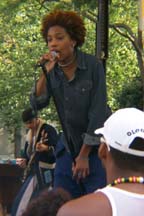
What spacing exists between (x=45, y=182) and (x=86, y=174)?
234 centimetres

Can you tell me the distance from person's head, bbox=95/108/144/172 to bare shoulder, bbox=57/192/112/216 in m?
0.17

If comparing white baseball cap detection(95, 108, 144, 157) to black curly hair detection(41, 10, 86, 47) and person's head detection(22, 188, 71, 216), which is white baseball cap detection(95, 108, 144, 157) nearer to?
person's head detection(22, 188, 71, 216)

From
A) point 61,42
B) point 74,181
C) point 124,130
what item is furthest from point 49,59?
point 124,130

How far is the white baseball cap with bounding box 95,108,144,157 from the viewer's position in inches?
100

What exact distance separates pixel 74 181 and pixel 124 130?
1785 mm

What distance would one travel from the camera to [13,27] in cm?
1936

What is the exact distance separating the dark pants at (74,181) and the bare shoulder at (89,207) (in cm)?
177

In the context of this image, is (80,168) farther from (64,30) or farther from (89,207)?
(89,207)

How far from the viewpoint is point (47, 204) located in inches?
103

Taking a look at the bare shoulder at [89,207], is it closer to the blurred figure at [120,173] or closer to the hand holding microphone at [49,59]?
the blurred figure at [120,173]

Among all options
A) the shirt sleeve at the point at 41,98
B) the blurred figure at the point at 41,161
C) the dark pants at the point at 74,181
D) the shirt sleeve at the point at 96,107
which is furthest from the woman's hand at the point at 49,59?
the blurred figure at the point at 41,161

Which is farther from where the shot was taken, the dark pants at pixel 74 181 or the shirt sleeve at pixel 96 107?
the dark pants at pixel 74 181

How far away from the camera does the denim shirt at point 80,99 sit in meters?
4.18

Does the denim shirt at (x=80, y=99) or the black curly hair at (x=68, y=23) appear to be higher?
the black curly hair at (x=68, y=23)
